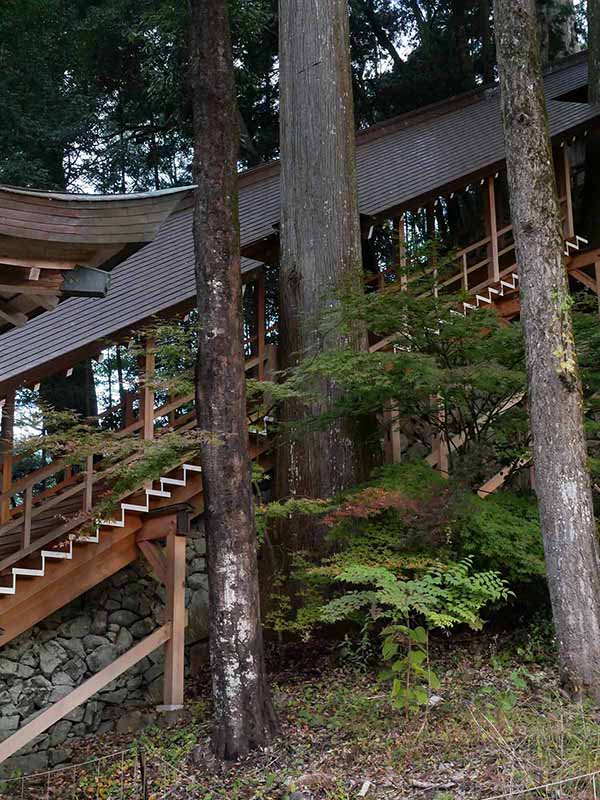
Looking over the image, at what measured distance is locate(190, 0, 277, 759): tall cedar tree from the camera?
628 cm

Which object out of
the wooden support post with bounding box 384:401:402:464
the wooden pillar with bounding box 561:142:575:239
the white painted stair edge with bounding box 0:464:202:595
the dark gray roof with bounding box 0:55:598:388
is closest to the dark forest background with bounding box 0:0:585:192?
the dark gray roof with bounding box 0:55:598:388

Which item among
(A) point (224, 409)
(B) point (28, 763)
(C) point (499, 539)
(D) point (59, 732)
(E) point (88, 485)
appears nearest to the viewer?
(A) point (224, 409)

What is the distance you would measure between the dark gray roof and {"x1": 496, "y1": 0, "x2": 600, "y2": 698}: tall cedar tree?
12.4ft

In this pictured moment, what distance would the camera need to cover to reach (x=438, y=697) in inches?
255

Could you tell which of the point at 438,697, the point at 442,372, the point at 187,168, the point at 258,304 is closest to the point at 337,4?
the point at 258,304

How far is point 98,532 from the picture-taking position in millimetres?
8703

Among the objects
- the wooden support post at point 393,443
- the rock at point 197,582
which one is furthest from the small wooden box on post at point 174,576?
the wooden support post at point 393,443

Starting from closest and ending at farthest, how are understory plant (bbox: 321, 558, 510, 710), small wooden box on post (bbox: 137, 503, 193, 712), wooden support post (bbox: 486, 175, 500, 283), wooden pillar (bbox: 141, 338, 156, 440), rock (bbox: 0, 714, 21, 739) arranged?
understory plant (bbox: 321, 558, 510, 710) → wooden pillar (bbox: 141, 338, 156, 440) → small wooden box on post (bbox: 137, 503, 193, 712) → rock (bbox: 0, 714, 21, 739) → wooden support post (bbox: 486, 175, 500, 283)

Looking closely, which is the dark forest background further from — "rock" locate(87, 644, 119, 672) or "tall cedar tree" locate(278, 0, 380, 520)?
"rock" locate(87, 644, 119, 672)

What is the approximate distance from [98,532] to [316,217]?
4.44 metres

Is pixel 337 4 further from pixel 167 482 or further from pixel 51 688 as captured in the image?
pixel 51 688

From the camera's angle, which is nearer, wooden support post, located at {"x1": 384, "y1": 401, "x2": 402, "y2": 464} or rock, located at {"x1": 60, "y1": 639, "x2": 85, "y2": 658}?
rock, located at {"x1": 60, "y1": 639, "x2": 85, "y2": 658}

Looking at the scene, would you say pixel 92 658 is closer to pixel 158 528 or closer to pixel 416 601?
pixel 158 528

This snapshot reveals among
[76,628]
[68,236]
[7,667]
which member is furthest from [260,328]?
[68,236]
